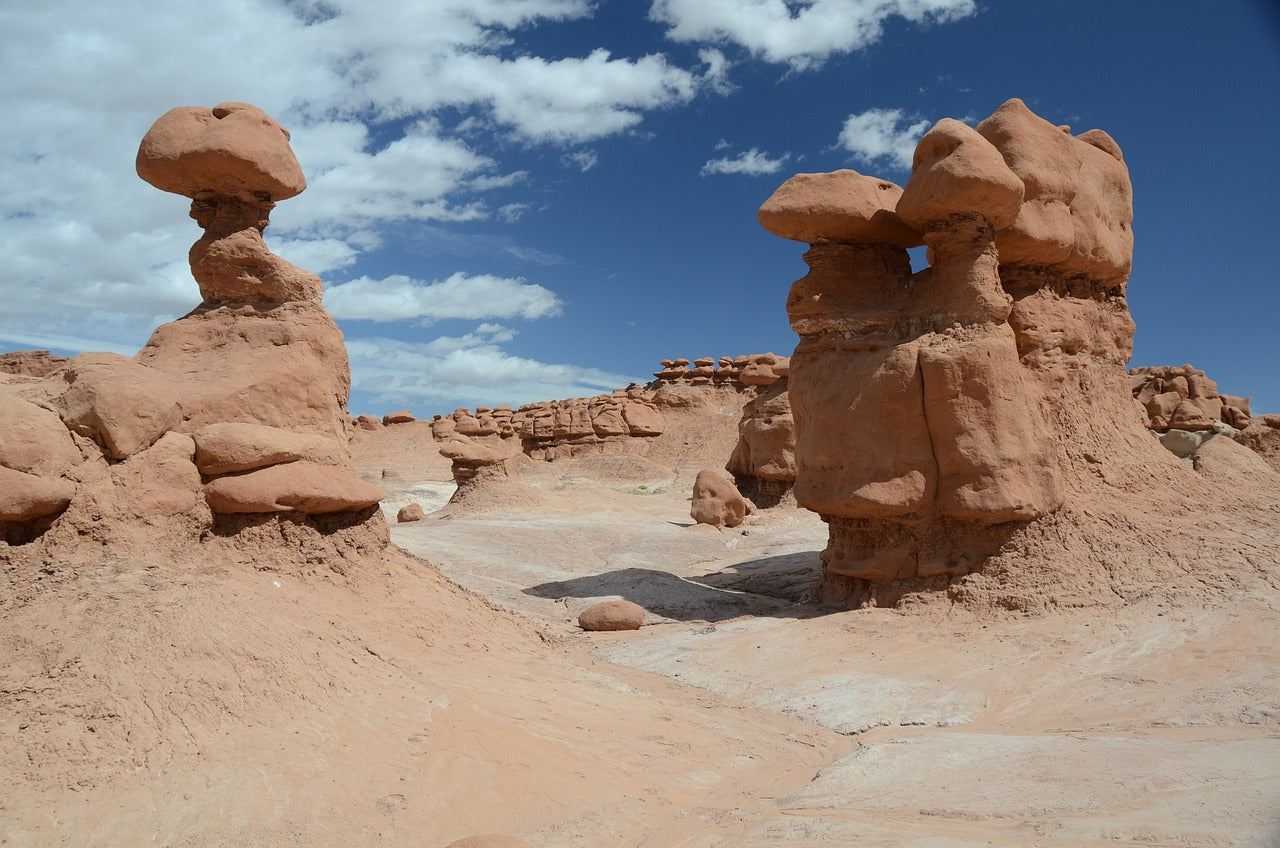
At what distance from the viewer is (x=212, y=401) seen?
567 cm

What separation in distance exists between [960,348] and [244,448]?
580 centimetres

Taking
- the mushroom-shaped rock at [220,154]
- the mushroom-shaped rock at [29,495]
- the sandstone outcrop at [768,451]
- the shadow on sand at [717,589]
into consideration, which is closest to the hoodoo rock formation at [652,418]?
the sandstone outcrop at [768,451]

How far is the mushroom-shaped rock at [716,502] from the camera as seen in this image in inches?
601

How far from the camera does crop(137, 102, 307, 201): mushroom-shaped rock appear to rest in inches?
243

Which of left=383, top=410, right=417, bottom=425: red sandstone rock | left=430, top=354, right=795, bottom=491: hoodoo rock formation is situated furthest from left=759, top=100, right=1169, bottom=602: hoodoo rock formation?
left=383, top=410, right=417, bottom=425: red sandstone rock

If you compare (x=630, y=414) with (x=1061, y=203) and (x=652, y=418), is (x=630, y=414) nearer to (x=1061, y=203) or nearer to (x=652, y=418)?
(x=652, y=418)

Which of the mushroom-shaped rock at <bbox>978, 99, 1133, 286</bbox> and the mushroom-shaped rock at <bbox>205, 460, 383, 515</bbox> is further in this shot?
the mushroom-shaped rock at <bbox>978, 99, 1133, 286</bbox>

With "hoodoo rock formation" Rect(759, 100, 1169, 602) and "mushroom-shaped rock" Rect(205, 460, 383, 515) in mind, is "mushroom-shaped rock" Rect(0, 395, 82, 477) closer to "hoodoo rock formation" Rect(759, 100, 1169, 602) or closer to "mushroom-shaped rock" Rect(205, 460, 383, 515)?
"mushroom-shaped rock" Rect(205, 460, 383, 515)

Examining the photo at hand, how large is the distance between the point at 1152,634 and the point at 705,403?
77.2 ft

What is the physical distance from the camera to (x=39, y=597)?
4.41 meters

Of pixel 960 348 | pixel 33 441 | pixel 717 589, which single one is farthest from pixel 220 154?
pixel 717 589

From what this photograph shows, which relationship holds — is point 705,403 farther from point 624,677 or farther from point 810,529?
point 624,677

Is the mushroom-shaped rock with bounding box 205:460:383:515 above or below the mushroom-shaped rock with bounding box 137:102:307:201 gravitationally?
below

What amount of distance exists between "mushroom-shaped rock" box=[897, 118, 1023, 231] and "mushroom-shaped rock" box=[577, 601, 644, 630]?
4.54 metres
